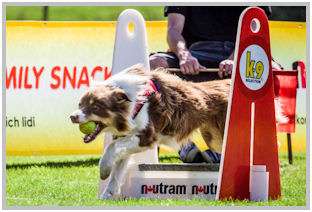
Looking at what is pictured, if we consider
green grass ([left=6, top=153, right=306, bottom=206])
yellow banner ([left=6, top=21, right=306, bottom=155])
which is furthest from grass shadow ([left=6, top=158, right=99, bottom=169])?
yellow banner ([left=6, top=21, right=306, bottom=155])

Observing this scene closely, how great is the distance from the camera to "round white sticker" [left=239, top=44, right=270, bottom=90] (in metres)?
3.71

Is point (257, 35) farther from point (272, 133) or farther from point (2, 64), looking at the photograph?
point (2, 64)

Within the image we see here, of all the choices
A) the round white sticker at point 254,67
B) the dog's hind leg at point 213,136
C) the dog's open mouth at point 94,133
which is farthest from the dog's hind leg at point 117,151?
the round white sticker at point 254,67

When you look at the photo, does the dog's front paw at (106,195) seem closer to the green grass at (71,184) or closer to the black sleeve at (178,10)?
the green grass at (71,184)

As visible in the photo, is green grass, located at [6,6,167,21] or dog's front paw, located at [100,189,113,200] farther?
green grass, located at [6,6,167,21]

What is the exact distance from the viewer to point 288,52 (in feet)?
25.7

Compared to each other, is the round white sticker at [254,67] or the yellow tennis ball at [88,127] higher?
the round white sticker at [254,67]

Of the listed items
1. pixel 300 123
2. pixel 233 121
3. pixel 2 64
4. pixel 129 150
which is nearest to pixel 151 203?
pixel 129 150

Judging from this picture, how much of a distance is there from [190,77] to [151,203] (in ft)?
4.81

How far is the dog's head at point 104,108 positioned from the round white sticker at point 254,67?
2.89 ft

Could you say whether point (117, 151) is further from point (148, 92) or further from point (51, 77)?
point (51, 77)

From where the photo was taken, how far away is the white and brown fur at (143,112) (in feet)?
11.9

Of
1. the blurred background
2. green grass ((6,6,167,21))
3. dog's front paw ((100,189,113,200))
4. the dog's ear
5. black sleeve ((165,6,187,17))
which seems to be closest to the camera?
the dog's ear

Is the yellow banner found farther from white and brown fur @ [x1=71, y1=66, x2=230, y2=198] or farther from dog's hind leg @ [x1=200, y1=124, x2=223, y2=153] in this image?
white and brown fur @ [x1=71, y1=66, x2=230, y2=198]
